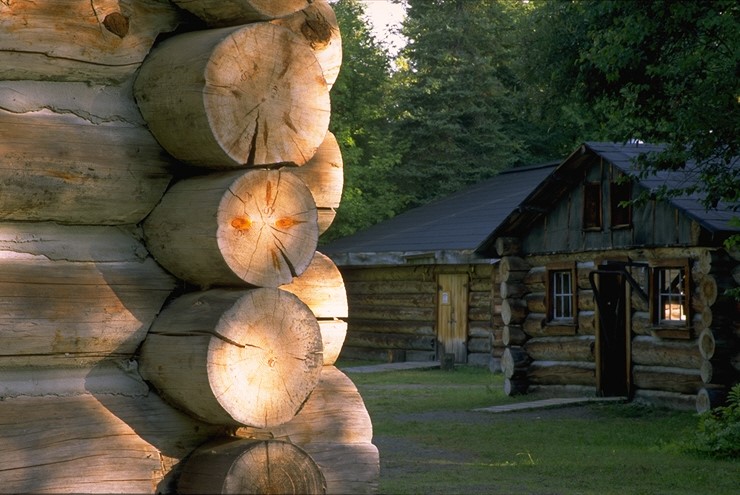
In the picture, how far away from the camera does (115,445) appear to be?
527 cm

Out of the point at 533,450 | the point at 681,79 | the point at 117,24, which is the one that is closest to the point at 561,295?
the point at 533,450

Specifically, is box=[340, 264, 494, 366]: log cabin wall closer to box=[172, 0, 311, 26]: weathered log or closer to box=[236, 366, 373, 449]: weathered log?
box=[236, 366, 373, 449]: weathered log

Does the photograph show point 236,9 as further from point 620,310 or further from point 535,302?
point 535,302

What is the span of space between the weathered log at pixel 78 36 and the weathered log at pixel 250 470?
1.84m

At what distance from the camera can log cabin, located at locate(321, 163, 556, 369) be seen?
27.0m

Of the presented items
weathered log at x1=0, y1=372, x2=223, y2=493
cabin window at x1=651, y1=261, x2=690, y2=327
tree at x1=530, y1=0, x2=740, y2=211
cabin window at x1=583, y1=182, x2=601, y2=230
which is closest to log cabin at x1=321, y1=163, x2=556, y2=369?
cabin window at x1=583, y1=182, x2=601, y2=230

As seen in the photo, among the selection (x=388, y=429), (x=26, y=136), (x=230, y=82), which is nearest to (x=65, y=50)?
(x=26, y=136)

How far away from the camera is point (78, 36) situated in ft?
17.9

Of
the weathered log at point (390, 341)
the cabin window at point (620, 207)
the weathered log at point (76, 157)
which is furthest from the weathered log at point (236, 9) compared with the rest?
the weathered log at point (390, 341)

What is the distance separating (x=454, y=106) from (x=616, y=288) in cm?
2354

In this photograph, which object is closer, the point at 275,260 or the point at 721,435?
the point at 275,260

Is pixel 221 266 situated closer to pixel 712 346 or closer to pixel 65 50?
pixel 65 50

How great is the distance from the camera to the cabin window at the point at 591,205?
19.4 m

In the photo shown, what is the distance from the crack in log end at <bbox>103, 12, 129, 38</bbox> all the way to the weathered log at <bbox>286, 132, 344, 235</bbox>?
110 centimetres
